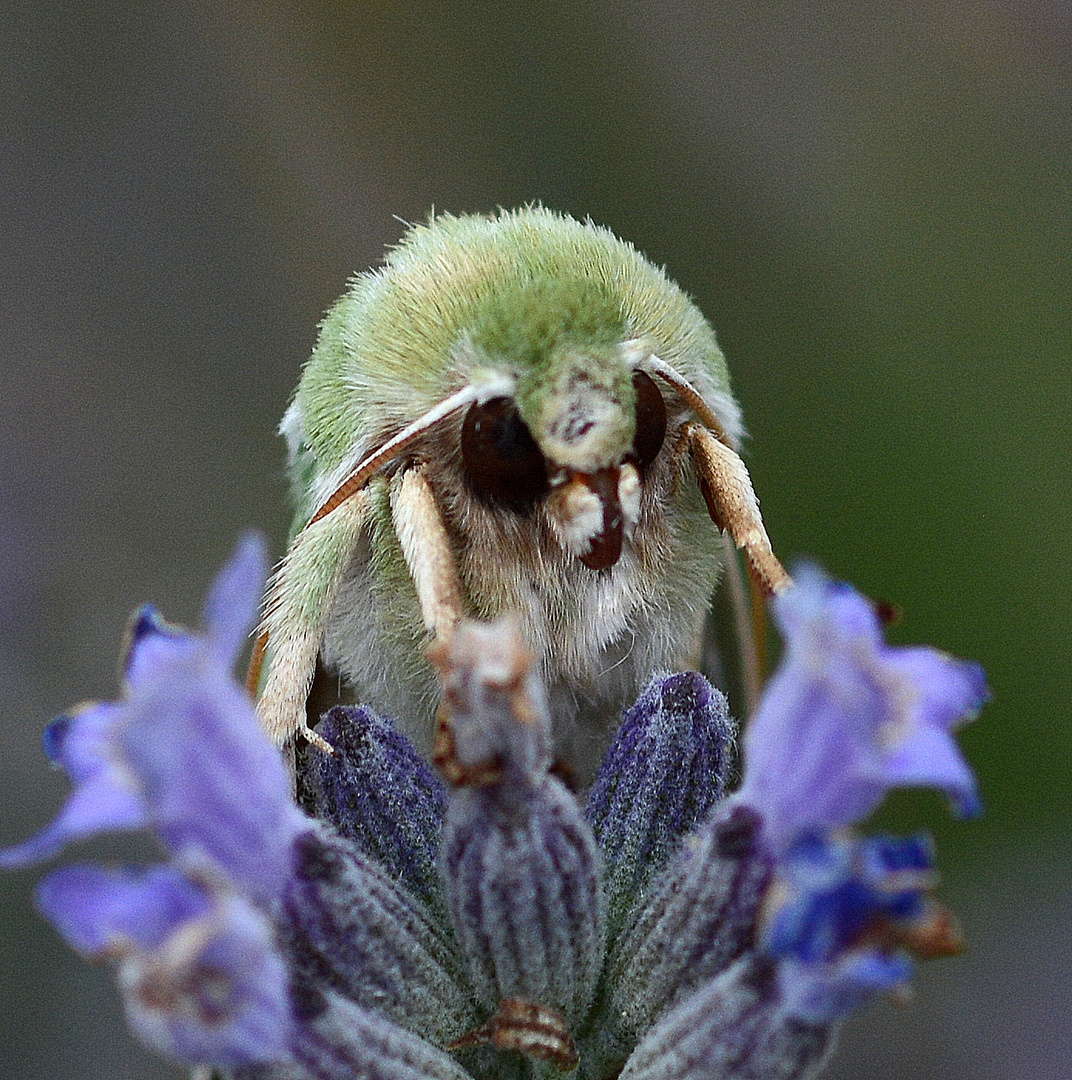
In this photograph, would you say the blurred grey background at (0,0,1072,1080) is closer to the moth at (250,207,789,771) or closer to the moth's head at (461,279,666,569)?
the moth at (250,207,789,771)

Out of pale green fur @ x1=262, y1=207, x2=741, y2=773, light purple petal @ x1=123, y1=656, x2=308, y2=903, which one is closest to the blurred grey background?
pale green fur @ x1=262, y1=207, x2=741, y2=773

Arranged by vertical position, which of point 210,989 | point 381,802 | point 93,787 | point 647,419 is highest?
point 647,419

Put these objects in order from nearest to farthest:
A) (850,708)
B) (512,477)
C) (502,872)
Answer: (850,708)
(502,872)
(512,477)

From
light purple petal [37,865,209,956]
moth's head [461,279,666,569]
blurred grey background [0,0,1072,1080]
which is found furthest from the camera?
blurred grey background [0,0,1072,1080]

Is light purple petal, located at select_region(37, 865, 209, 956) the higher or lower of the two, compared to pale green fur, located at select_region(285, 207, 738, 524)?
lower

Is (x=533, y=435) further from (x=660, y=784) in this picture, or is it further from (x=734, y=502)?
(x=660, y=784)

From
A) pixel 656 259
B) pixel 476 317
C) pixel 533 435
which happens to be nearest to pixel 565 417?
pixel 533 435
